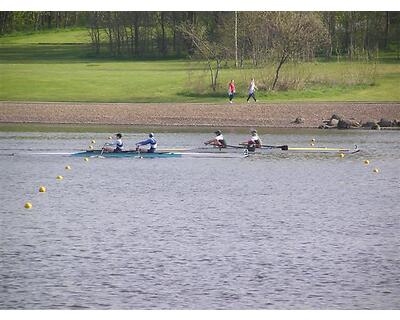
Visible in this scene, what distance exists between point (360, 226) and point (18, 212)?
8029 millimetres

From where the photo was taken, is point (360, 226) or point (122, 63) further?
point (122, 63)

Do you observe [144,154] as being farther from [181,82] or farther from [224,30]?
[224,30]

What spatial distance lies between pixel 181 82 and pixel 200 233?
34482mm

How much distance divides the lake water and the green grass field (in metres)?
15.7

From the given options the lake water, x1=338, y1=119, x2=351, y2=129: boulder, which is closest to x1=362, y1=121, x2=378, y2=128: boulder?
x1=338, y1=119, x2=351, y2=129: boulder

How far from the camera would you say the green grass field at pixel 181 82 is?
50.4 metres

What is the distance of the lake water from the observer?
15.0m

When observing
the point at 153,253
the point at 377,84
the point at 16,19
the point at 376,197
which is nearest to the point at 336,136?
the point at 377,84

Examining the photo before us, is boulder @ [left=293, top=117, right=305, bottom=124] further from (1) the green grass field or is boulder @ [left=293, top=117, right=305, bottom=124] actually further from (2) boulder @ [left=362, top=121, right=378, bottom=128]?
(1) the green grass field

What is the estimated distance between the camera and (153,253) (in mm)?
17891

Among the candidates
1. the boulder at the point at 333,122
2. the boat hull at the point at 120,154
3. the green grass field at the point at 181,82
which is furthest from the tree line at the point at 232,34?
the boat hull at the point at 120,154

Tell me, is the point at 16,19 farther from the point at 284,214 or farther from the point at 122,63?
the point at 284,214

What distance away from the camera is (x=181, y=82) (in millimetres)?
54031

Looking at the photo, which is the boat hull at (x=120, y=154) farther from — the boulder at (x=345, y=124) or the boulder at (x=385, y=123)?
the boulder at (x=385, y=123)
